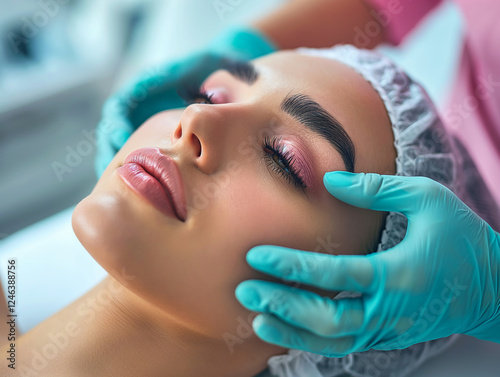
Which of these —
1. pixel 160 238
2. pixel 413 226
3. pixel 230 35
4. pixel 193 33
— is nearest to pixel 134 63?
pixel 193 33

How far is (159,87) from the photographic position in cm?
143

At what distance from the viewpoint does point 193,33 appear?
2.06m

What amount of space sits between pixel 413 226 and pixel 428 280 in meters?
0.10

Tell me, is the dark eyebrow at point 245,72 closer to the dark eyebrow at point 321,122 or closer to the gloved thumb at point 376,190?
the dark eyebrow at point 321,122

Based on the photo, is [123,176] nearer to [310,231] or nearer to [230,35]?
[310,231]

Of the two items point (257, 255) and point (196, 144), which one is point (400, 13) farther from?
point (257, 255)

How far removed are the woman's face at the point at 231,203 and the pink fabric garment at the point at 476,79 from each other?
68 cm

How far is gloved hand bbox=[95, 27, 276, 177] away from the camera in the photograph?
1333 mm

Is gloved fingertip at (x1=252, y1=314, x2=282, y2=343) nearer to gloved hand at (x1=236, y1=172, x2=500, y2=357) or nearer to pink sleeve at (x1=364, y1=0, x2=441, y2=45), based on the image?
gloved hand at (x1=236, y1=172, x2=500, y2=357)

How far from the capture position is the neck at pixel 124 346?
0.90 metres

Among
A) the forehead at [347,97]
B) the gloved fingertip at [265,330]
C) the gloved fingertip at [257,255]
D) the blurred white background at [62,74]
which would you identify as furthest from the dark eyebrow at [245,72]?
the blurred white background at [62,74]

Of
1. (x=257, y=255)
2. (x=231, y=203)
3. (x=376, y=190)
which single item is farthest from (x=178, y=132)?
(x=376, y=190)

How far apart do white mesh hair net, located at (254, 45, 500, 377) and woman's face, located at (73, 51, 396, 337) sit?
0.23 feet

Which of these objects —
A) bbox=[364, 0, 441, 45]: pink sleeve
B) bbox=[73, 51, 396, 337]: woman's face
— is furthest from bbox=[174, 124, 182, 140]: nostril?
bbox=[364, 0, 441, 45]: pink sleeve
